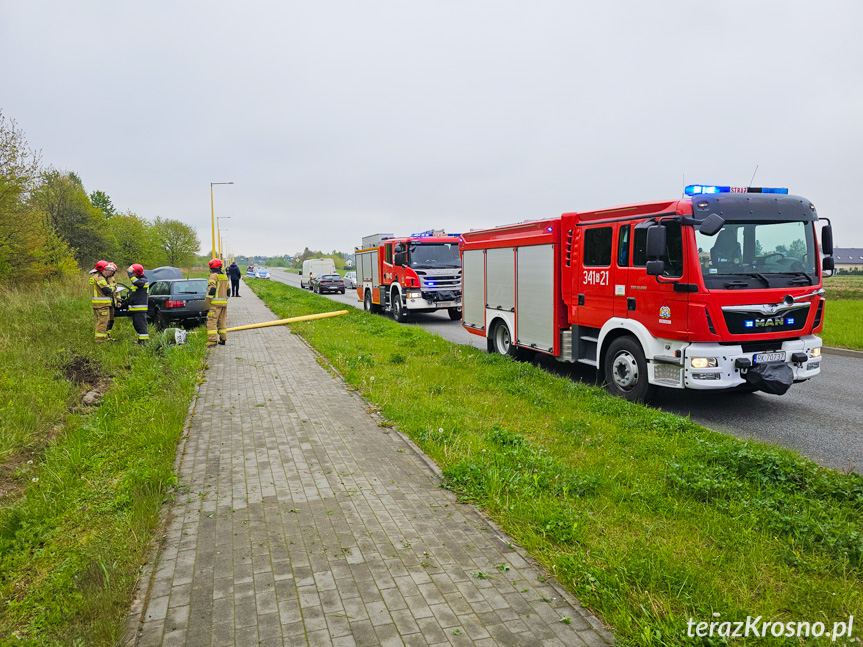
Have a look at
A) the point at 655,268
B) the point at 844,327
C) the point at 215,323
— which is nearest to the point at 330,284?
the point at 215,323

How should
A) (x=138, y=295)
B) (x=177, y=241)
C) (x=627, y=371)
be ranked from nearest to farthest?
(x=627, y=371)
(x=138, y=295)
(x=177, y=241)

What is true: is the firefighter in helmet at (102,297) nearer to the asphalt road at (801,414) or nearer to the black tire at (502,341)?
the black tire at (502,341)

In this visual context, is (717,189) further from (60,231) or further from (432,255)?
(60,231)

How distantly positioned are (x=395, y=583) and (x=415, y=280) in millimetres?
15301

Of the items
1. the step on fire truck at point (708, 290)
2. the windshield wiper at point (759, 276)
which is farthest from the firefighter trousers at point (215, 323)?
the windshield wiper at point (759, 276)

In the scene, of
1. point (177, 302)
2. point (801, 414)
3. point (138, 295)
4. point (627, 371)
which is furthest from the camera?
point (177, 302)

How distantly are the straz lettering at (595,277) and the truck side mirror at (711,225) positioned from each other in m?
1.65

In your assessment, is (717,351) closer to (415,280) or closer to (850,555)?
(850,555)

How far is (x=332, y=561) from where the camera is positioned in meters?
3.43

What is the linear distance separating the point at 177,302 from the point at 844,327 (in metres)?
17.2

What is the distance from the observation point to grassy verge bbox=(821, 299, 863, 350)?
39.3 feet

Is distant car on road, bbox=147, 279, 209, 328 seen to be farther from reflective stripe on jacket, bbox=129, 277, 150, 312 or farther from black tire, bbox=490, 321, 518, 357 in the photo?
black tire, bbox=490, 321, 518, 357

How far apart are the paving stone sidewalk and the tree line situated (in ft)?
55.2

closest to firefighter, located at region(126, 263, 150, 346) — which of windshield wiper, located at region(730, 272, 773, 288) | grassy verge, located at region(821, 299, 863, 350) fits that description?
windshield wiper, located at region(730, 272, 773, 288)
